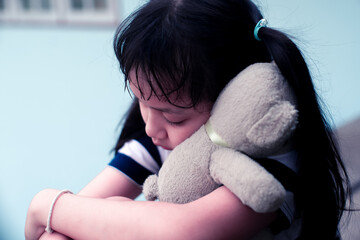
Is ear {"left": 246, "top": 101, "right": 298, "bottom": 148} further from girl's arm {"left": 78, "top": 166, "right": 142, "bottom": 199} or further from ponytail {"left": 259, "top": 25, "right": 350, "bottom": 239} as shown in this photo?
girl's arm {"left": 78, "top": 166, "right": 142, "bottom": 199}

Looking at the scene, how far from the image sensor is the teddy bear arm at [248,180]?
0.42 m

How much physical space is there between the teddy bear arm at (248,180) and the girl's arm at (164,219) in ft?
0.10

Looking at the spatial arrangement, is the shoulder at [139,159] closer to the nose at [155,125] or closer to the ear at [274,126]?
the nose at [155,125]

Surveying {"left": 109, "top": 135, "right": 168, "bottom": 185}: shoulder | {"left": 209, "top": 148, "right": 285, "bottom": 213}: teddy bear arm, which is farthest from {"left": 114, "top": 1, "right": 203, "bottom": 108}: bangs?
{"left": 109, "top": 135, "right": 168, "bottom": 185}: shoulder

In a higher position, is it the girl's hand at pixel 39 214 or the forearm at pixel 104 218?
the forearm at pixel 104 218

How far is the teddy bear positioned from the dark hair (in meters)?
0.04

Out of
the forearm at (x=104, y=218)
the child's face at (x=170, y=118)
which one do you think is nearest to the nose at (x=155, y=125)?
the child's face at (x=170, y=118)

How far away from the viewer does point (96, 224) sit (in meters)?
0.51

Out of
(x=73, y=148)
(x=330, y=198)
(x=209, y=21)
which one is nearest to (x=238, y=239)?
(x=330, y=198)

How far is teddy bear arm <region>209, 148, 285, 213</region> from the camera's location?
16.5 inches

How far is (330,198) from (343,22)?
1.71 meters

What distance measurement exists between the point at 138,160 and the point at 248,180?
13.2 inches

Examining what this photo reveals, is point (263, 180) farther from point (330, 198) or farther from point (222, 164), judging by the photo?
point (330, 198)

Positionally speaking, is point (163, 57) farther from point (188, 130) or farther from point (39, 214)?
point (39, 214)
